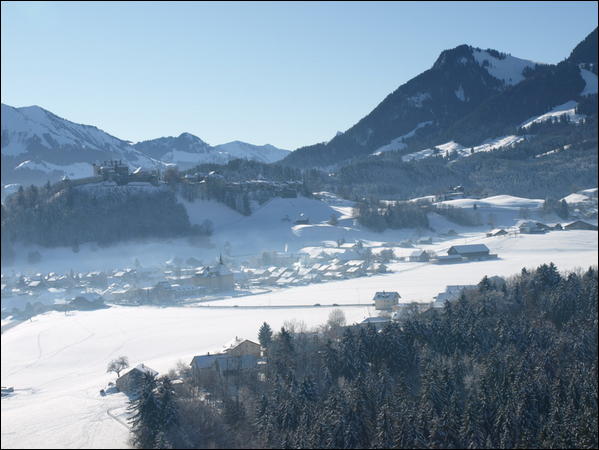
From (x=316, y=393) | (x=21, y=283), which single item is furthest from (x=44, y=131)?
(x=316, y=393)

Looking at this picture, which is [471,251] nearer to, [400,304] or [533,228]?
[533,228]

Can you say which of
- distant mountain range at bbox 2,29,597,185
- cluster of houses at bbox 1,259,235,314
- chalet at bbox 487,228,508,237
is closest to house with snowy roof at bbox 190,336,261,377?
cluster of houses at bbox 1,259,235,314

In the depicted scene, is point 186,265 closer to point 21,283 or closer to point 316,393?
point 21,283

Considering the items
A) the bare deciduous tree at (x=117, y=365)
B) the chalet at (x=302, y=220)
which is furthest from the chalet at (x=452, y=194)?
the bare deciduous tree at (x=117, y=365)

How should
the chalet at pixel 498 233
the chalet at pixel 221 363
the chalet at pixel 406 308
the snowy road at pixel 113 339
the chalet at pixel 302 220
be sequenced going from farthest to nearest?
the chalet at pixel 302 220, the chalet at pixel 498 233, the chalet at pixel 406 308, the chalet at pixel 221 363, the snowy road at pixel 113 339

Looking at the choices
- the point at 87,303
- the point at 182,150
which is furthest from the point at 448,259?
the point at 182,150

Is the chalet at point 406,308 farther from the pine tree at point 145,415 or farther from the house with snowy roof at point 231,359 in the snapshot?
the pine tree at point 145,415
